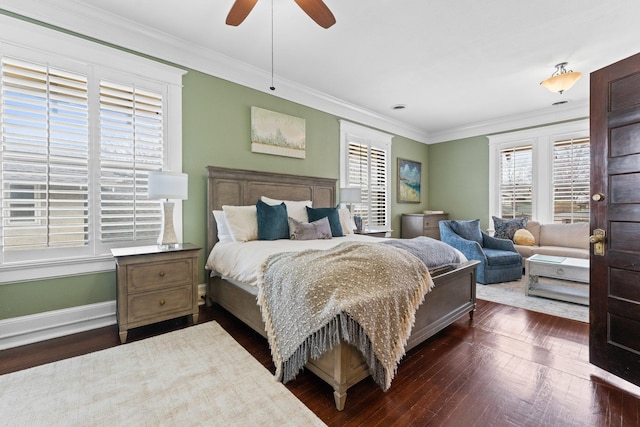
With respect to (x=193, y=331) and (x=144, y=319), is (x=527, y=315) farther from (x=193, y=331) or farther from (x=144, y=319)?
(x=144, y=319)

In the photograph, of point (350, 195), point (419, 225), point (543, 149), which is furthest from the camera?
point (419, 225)

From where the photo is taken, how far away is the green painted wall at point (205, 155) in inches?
97.7

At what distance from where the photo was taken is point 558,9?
2566 millimetres

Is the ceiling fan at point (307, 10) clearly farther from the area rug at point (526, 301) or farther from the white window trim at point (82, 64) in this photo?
the area rug at point (526, 301)

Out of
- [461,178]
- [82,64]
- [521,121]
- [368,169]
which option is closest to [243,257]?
[82,64]

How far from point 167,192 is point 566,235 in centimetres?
606

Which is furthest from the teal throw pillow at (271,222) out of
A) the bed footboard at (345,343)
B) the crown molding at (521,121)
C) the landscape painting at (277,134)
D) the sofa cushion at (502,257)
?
the crown molding at (521,121)

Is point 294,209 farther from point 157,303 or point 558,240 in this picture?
point 558,240

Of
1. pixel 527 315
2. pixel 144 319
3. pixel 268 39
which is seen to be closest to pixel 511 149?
pixel 527 315

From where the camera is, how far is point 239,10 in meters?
2.11

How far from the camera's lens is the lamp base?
9.07 ft

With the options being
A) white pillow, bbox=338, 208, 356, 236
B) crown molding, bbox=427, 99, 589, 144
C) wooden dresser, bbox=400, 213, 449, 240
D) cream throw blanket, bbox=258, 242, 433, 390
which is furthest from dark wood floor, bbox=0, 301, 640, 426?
crown molding, bbox=427, 99, 589, 144

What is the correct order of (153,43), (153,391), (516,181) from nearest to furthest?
(153,391), (153,43), (516,181)

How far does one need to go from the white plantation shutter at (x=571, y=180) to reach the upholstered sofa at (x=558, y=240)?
0.32 m
